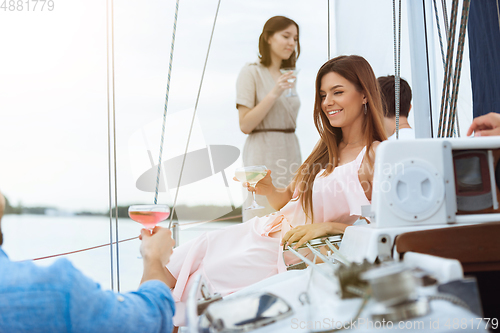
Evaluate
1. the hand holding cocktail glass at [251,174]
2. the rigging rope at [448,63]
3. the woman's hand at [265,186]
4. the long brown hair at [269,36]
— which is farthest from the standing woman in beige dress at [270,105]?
the rigging rope at [448,63]

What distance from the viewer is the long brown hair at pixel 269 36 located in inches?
91.6

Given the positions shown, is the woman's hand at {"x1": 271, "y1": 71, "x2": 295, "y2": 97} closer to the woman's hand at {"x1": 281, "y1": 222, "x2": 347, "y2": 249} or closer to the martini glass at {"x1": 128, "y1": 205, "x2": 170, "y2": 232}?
the woman's hand at {"x1": 281, "y1": 222, "x2": 347, "y2": 249}

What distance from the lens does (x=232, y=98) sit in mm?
3652

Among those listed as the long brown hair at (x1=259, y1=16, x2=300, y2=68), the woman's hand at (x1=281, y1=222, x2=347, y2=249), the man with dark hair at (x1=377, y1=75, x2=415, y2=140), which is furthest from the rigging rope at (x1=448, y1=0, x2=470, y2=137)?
the long brown hair at (x1=259, y1=16, x2=300, y2=68)

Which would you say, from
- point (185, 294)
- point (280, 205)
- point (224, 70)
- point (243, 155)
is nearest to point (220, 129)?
A: point (224, 70)

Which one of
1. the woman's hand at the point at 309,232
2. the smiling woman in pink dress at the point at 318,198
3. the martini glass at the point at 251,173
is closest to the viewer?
the woman's hand at the point at 309,232

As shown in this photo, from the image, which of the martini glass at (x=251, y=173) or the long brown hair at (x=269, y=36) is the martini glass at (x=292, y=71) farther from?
the martini glass at (x=251, y=173)

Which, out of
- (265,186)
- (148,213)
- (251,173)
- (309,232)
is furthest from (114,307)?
(265,186)

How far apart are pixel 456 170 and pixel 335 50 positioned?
2918 mm

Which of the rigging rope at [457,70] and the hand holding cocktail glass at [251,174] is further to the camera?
the hand holding cocktail glass at [251,174]

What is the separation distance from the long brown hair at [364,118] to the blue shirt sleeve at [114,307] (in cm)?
91

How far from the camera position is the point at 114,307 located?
684mm

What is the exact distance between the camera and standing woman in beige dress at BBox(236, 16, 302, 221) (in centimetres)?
234

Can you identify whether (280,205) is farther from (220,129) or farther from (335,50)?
(335,50)
